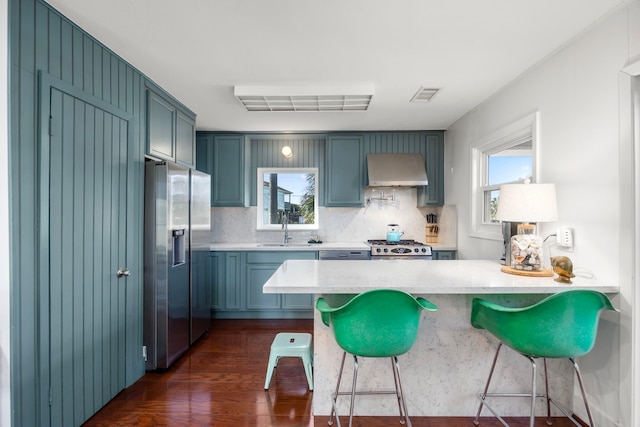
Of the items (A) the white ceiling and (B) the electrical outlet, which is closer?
(A) the white ceiling

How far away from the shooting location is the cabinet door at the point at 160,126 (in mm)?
2529

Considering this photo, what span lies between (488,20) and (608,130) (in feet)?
3.11

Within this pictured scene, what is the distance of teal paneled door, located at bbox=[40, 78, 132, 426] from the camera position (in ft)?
5.25

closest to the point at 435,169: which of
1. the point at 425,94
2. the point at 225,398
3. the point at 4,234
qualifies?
the point at 425,94

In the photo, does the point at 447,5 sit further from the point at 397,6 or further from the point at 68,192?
the point at 68,192

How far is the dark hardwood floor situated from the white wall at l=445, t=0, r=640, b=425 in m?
0.51

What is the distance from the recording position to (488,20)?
69.1 inches

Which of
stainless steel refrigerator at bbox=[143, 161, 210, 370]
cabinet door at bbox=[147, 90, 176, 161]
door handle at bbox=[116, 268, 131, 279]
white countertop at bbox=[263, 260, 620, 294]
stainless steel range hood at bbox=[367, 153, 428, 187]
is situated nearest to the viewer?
white countertop at bbox=[263, 260, 620, 294]

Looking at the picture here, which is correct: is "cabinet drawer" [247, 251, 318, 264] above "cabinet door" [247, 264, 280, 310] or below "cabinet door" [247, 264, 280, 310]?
above

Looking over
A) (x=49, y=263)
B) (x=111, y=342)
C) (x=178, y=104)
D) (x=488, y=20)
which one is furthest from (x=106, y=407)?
(x=488, y=20)

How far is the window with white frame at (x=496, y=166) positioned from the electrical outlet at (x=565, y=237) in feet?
1.66

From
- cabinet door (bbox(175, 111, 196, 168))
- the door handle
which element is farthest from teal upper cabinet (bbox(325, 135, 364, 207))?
the door handle

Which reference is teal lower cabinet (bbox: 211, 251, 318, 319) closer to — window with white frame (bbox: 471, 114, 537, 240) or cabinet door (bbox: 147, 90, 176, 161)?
cabinet door (bbox: 147, 90, 176, 161)

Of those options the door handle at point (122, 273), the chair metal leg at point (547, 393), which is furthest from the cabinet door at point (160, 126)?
the chair metal leg at point (547, 393)
